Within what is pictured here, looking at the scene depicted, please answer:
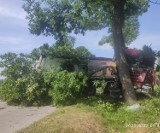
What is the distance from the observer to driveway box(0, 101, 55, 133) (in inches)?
490

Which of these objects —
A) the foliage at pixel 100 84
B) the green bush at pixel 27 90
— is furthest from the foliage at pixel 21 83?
the foliage at pixel 100 84

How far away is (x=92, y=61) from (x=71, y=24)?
5715 millimetres

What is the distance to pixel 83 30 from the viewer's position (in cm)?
2088

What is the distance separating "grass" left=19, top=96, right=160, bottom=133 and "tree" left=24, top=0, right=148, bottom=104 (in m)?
1.90

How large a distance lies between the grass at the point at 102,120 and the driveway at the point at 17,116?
0.86m

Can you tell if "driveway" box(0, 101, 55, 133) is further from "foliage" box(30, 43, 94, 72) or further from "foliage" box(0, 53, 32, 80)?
"foliage" box(30, 43, 94, 72)

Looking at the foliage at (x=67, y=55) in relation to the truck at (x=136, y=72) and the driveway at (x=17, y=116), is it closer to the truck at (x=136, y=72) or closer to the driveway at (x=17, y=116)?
the truck at (x=136, y=72)

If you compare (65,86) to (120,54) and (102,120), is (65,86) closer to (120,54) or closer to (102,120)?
(120,54)

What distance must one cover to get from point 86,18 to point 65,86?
4394mm

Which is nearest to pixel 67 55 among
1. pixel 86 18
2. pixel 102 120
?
pixel 86 18

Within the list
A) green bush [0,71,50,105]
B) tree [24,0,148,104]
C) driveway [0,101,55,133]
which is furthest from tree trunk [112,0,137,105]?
green bush [0,71,50,105]

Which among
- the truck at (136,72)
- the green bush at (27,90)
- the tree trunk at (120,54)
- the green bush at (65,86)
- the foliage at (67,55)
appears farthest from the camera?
→ the foliage at (67,55)

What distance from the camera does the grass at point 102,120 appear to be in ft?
37.3

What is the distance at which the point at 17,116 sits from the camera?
14.5 meters
